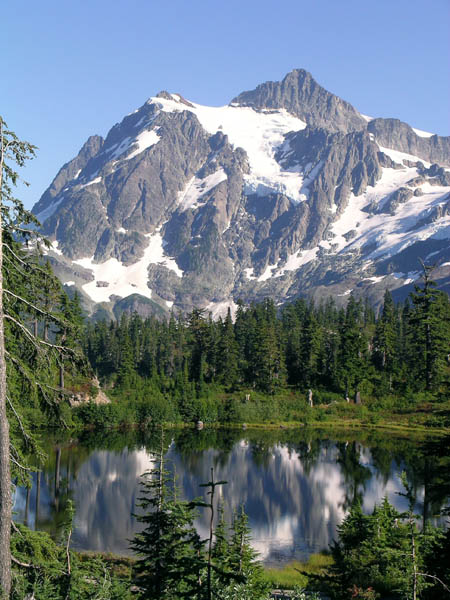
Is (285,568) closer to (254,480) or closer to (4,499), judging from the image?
(254,480)

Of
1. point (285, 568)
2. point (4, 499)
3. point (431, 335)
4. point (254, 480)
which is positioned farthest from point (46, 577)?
point (431, 335)

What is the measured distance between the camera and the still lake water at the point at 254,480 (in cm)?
4031

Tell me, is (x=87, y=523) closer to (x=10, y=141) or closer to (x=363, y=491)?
(x=363, y=491)

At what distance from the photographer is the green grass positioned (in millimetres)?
29734

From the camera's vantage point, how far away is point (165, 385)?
4082 inches

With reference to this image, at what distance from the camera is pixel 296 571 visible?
1273 inches

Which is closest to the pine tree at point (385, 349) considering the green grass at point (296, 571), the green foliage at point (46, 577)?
the green grass at point (296, 571)

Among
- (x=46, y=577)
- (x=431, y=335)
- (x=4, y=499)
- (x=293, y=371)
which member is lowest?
(x=46, y=577)

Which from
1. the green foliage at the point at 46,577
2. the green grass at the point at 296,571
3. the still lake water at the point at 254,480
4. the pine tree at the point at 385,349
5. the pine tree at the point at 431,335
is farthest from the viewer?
the pine tree at the point at 385,349

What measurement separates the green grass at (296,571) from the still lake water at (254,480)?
1.18 meters

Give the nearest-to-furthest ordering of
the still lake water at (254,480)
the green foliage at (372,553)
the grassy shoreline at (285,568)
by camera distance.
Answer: the green foliage at (372,553), the grassy shoreline at (285,568), the still lake water at (254,480)

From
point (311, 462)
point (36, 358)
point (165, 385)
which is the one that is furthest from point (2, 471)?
point (165, 385)

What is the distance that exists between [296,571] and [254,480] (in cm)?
2469

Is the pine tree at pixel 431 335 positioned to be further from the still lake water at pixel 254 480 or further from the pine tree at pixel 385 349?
the still lake water at pixel 254 480
